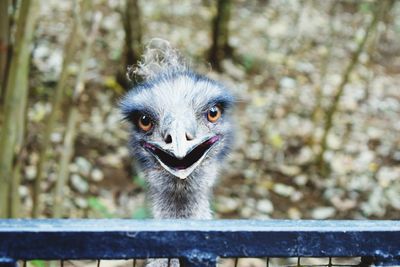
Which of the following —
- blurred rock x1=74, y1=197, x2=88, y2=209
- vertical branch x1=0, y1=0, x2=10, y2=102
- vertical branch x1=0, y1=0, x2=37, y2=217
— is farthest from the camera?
blurred rock x1=74, y1=197, x2=88, y2=209

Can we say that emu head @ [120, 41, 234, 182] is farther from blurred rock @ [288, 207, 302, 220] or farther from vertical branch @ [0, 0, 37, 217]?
blurred rock @ [288, 207, 302, 220]

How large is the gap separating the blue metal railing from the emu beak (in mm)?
590

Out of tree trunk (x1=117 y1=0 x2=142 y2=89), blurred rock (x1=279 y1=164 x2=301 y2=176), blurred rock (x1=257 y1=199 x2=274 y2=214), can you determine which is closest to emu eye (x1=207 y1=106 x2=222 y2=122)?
blurred rock (x1=257 y1=199 x2=274 y2=214)

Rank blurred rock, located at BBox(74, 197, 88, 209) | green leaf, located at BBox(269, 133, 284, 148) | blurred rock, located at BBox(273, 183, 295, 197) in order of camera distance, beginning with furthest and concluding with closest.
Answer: green leaf, located at BBox(269, 133, 284, 148) → blurred rock, located at BBox(273, 183, 295, 197) → blurred rock, located at BBox(74, 197, 88, 209)

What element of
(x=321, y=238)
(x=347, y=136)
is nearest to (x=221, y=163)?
(x=321, y=238)

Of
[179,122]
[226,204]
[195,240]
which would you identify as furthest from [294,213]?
[195,240]

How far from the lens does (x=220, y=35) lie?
6176 mm

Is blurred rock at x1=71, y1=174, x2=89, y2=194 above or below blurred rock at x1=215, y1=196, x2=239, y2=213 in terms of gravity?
above

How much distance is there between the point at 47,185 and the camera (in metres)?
4.24

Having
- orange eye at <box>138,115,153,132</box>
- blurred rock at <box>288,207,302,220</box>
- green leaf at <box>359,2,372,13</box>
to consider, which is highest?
green leaf at <box>359,2,372,13</box>

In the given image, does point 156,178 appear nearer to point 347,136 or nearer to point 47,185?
point 47,185

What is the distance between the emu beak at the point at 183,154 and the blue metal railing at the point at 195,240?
0.59 m

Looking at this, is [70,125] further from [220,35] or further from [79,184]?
[220,35]

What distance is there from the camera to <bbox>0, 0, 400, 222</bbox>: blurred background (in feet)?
13.6
